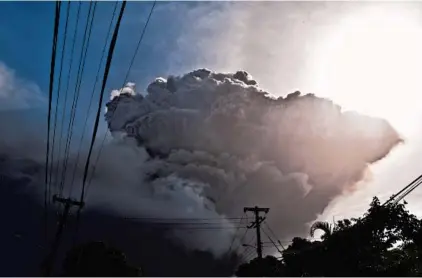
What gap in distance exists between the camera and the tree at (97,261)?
5595cm

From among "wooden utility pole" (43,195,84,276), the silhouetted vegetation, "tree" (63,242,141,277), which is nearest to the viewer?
the silhouetted vegetation

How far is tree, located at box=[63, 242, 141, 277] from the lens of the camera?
56.0 m

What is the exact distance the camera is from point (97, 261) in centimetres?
5725

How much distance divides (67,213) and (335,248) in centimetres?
2094

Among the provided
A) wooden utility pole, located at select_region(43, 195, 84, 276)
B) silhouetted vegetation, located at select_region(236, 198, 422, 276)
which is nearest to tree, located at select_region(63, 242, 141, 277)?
wooden utility pole, located at select_region(43, 195, 84, 276)

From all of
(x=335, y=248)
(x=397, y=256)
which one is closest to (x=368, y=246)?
(x=335, y=248)

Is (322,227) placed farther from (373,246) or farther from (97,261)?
(97,261)

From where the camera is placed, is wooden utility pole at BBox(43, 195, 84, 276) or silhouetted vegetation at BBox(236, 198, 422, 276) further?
wooden utility pole at BBox(43, 195, 84, 276)

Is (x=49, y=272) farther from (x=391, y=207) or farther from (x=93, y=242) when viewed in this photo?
(x=93, y=242)

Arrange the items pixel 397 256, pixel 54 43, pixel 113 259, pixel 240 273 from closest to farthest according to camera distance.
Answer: pixel 54 43 < pixel 397 256 < pixel 240 273 < pixel 113 259

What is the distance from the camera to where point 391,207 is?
18891 mm

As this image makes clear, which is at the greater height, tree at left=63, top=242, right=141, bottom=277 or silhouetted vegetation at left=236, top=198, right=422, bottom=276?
tree at left=63, top=242, right=141, bottom=277

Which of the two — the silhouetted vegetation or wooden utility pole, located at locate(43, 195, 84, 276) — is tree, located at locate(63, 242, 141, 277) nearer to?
wooden utility pole, located at locate(43, 195, 84, 276)

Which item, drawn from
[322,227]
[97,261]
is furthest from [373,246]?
[97,261]
